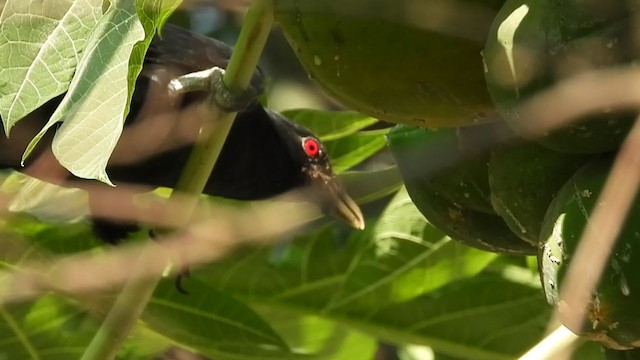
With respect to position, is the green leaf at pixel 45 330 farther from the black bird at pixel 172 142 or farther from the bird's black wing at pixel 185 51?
the bird's black wing at pixel 185 51

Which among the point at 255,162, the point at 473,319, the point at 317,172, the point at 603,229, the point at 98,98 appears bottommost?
the point at 603,229

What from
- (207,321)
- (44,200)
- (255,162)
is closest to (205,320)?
(207,321)

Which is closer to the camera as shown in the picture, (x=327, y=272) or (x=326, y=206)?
(x=327, y=272)

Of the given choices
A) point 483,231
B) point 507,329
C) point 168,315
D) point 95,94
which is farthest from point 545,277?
point 168,315

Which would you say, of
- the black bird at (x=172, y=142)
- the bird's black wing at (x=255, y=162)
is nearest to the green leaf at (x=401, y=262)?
the black bird at (x=172, y=142)

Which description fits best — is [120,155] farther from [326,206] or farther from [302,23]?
[302,23]

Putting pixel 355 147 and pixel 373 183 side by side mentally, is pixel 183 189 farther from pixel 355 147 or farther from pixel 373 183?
pixel 355 147
